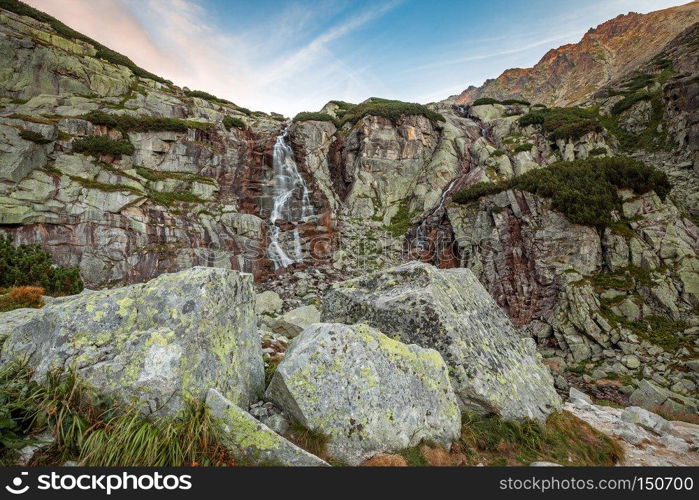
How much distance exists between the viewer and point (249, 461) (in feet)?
13.4

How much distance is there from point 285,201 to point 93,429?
3550 cm

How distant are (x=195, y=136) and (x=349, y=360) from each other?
42.5m

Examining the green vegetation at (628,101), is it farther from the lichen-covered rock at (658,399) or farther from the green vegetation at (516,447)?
the green vegetation at (516,447)

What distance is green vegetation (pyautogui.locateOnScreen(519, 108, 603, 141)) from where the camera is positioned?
37284mm

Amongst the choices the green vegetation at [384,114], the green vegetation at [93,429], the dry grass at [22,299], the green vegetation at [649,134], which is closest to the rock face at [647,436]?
the green vegetation at [93,429]

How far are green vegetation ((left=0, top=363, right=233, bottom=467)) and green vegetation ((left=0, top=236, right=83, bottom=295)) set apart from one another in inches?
544

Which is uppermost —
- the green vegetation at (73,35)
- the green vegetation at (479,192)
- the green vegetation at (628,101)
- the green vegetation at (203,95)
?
the green vegetation at (73,35)

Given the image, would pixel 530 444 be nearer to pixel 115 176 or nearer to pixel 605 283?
pixel 605 283

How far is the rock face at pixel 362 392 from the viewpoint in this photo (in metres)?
4.78

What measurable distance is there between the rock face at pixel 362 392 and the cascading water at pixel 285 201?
88.6ft

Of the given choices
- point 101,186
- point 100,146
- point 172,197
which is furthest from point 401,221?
point 100,146

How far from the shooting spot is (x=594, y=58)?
107625mm

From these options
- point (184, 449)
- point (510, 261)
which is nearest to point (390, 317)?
point (184, 449)

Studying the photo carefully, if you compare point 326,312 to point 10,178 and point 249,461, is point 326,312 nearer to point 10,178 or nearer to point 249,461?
point 249,461
